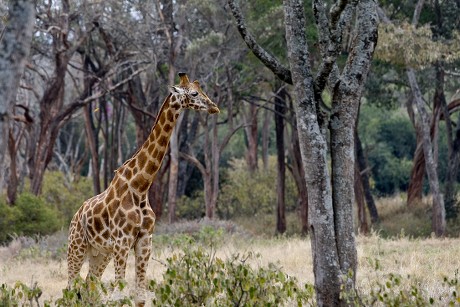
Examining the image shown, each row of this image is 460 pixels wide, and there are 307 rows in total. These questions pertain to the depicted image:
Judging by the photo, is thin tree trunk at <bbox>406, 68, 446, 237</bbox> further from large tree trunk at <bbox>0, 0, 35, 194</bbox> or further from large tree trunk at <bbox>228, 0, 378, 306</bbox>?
large tree trunk at <bbox>0, 0, 35, 194</bbox>

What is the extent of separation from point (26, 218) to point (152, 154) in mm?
13138

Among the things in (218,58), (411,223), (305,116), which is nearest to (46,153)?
(218,58)

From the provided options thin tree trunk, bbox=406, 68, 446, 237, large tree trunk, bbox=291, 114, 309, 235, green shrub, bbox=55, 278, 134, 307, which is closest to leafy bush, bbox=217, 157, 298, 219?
large tree trunk, bbox=291, 114, 309, 235

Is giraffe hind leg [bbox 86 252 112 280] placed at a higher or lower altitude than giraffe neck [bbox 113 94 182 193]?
lower

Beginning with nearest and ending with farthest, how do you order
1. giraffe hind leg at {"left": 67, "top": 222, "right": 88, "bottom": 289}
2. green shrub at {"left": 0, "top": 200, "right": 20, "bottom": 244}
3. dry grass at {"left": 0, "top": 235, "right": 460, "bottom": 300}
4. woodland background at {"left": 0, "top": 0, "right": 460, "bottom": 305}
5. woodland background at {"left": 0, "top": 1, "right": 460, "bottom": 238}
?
giraffe hind leg at {"left": 67, "top": 222, "right": 88, "bottom": 289} < dry grass at {"left": 0, "top": 235, "right": 460, "bottom": 300} < woodland background at {"left": 0, "top": 0, "right": 460, "bottom": 305} < green shrub at {"left": 0, "top": 200, "right": 20, "bottom": 244} < woodland background at {"left": 0, "top": 1, "right": 460, "bottom": 238}


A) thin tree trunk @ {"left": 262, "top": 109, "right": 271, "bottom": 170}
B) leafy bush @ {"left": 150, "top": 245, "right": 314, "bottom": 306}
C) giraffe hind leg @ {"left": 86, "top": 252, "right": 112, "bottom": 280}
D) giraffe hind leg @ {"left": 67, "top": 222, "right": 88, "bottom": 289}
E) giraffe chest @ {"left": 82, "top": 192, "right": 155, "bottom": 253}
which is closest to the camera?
leafy bush @ {"left": 150, "top": 245, "right": 314, "bottom": 306}

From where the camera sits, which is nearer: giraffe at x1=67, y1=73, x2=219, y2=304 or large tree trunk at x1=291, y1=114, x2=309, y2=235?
giraffe at x1=67, y1=73, x2=219, y2=304

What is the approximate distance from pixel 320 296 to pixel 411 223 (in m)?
16.5

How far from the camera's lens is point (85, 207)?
28.3 ft

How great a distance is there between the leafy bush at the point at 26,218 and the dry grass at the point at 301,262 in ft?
11.8

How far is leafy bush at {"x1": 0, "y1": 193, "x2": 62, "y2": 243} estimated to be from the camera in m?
19.9

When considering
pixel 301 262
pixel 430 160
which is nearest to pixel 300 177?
pixel 430 160

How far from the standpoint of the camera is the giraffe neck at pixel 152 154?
8242mm

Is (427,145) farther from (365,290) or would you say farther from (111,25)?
(365,290)
